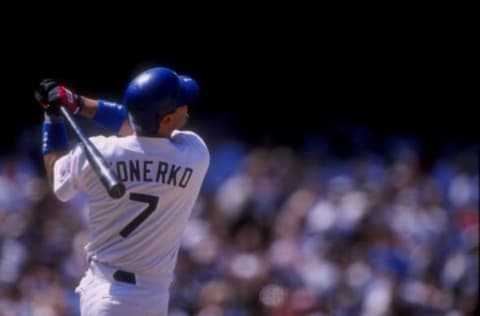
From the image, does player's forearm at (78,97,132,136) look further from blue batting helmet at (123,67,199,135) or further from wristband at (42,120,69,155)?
blue batting helmet at (123,67,199,135)

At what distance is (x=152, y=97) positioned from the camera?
5430 mm

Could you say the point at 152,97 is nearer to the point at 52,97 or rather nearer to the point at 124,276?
the point at 52,97

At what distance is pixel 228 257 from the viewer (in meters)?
10.2

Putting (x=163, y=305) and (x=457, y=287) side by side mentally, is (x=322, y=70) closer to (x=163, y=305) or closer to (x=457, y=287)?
(x=457, y=287)

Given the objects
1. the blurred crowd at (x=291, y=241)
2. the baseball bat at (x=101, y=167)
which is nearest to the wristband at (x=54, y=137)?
the baseball bat at (x=101, y=167)

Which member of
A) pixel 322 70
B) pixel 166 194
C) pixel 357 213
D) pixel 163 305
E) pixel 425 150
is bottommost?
pixel 163 305

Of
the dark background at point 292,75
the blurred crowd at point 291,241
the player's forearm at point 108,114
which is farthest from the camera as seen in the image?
the dark background at point 292,75

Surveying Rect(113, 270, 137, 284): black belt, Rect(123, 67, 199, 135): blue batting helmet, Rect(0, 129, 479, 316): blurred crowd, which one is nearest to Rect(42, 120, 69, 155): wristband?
Rect(123, 67, 199, 135): blue batting helmet

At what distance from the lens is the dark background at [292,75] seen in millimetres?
15258

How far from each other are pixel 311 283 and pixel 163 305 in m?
4.59

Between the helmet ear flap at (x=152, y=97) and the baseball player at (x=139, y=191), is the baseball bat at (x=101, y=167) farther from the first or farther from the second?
the helmet ear flap at (x=152, y=97)

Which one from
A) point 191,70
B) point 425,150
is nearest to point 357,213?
point 425,150

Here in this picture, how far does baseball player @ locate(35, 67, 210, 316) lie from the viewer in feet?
17.9

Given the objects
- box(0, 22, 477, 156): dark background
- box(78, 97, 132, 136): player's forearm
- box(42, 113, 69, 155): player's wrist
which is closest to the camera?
box(42, 113, 69, 155): player's wrist
